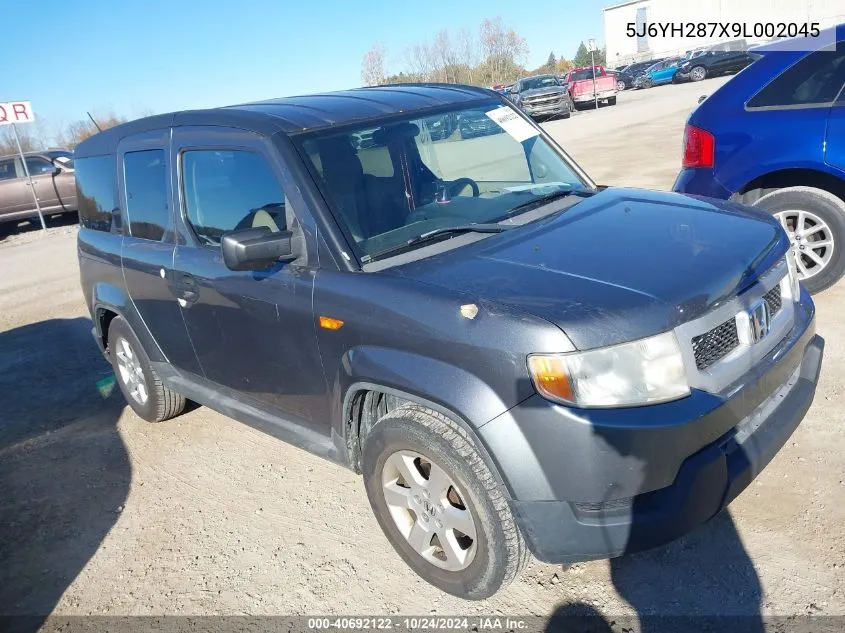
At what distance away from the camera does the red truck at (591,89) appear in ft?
104

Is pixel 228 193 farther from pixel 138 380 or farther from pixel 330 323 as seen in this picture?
pixel 138 380

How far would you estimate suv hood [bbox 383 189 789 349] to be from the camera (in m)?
2.28

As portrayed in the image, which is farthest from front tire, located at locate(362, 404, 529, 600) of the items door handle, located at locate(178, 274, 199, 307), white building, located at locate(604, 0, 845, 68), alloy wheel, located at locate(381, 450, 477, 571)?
white building, located at locate(604, 0, 845, 68)

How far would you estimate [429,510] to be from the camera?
275 centimetres

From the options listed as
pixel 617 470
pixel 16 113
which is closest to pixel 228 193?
pixel 617 470

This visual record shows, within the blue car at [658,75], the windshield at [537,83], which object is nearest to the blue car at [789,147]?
the windshield at [537,83]

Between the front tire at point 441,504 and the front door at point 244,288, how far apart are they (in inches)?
18.9

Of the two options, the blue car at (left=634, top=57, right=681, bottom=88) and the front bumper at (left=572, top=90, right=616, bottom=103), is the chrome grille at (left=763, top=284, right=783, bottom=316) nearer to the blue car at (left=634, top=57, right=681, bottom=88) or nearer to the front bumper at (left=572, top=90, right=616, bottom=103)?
the front bumper at (left=572, top=90, right=616, bottom=103)

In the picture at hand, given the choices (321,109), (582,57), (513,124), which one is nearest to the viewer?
(321,109)

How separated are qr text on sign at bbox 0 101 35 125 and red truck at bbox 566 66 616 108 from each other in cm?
2399

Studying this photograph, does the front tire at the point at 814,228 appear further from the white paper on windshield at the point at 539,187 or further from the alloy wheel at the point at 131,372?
the alloy wheel at the point at 131,372

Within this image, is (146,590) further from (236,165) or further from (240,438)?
(236,165)

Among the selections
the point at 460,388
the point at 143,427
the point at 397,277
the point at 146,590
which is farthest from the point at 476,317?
the point at 143,427

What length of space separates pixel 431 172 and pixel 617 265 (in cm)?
128
